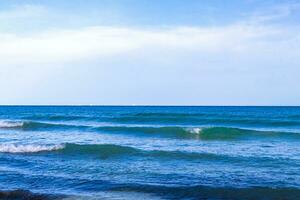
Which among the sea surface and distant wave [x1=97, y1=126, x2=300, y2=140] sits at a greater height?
distant wave [x1=97, y1=126, x2=300, y2=140]

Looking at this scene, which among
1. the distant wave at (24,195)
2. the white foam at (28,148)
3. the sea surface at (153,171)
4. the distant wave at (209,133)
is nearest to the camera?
the distant wave at (24,195)

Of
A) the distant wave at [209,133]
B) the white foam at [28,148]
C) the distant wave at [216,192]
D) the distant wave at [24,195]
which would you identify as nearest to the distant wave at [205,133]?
the distant wave at [209,133]

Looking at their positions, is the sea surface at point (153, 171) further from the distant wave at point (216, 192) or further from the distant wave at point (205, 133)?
the distant wave at point (205, 133)

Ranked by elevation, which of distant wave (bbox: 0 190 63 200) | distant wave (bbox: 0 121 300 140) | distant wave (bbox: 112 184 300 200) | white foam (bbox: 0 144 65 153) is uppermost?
distant wave (bbox: 0 121 300 140)

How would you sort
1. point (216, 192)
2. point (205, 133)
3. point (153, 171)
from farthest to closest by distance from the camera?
point (205, 133) < point (153, 171) < point (216, 192)

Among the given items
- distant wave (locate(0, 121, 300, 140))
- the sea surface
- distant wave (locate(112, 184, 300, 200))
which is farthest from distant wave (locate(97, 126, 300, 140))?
distant wave (locate(112, 184, 300, 200))

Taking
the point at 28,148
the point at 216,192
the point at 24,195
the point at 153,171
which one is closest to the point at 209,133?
the point at 28,148

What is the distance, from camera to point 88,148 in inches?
816

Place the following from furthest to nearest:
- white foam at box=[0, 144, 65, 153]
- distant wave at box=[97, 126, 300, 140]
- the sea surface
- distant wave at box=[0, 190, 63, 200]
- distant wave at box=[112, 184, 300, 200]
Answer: distant wave at box=[97, 126, 300, 140] < white foam at box=[0, 144, 65, 153] < the sea surface < distant wave at box=[112, 184, 300, 200] < distant wave at box=[0, 190, 63, 200]

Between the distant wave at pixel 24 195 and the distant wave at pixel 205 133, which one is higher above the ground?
the distant wave at pixel 205 133

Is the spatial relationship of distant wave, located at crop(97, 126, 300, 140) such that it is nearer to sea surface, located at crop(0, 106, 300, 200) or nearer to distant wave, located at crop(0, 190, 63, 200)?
sea surface, located at crop(0, 106, 300, 200)

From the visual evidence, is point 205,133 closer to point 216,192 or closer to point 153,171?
point 153,171

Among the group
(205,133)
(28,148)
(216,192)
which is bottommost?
(216,192)

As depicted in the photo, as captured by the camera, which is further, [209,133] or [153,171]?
[209,133]
